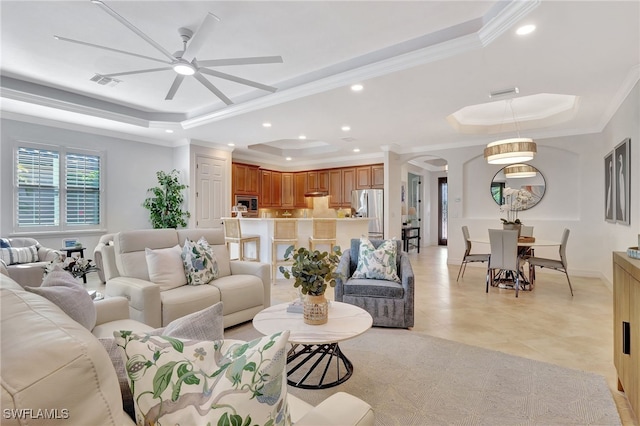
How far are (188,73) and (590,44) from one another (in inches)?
138

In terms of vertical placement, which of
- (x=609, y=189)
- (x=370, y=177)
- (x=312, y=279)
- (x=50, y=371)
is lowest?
(x=312, y=279)

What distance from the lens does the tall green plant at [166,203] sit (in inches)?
233

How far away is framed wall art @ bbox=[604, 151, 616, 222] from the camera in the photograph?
437cm

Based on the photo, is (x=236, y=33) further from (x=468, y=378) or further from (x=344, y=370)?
(x=468, y=378)

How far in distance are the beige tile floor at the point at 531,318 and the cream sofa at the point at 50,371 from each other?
2.66m

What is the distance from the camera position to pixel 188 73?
2848 millimetres

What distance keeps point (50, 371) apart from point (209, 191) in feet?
20.4

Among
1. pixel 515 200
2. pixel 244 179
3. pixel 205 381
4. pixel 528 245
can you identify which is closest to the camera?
pixel 205 381

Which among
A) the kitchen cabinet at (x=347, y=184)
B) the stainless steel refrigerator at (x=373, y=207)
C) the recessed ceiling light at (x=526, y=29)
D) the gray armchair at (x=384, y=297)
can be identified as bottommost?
the gray armchair at (x=384, y=297)

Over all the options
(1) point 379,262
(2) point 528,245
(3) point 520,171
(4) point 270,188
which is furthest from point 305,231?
(3) point 520,171

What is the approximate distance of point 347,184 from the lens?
322 inches

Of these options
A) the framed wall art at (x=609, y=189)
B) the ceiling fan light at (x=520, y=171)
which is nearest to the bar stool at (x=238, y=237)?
the ceiling fan light at (x=520, y=171)

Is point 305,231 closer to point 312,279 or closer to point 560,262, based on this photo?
point 312,279

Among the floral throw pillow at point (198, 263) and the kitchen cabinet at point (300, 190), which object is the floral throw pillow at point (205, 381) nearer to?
the floral throw pillow at point (198, 263)
